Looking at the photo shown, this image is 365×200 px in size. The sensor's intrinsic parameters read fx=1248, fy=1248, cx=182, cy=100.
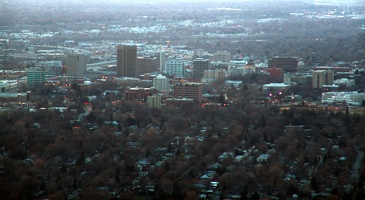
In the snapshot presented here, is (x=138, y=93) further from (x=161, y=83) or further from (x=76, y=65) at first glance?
(x=76, y=65)

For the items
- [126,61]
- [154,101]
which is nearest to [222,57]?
[126,61]

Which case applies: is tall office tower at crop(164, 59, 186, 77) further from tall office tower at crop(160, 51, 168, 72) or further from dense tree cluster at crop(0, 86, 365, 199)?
dense tree cluster at crop(0, 86, 365, 199)

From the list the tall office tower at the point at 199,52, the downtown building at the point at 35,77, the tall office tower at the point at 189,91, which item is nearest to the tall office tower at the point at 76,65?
the downtown building at the point at 35,77

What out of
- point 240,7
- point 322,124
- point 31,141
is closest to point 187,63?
point 322,124

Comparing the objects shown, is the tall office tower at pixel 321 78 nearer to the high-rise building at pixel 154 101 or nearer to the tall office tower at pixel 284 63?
the tall office tower at pixel 284 63

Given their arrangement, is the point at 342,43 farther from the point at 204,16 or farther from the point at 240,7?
the point at 240,7

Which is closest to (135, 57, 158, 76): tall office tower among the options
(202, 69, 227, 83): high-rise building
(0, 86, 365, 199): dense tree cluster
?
(202, 69, 227, 83): high-rise building
